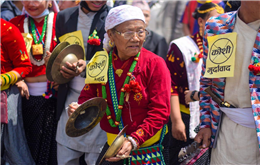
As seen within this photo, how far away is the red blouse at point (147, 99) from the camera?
2717 mm

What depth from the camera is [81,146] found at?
3.78 metres

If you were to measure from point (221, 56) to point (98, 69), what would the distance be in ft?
3.50

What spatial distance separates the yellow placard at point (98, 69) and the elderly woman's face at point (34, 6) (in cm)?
150

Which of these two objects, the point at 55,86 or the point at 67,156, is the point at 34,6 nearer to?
the point at 55,86

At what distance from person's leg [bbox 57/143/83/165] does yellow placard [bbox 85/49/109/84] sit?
1.08m

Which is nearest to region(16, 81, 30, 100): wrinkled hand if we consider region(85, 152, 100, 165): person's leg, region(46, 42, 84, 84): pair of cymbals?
region(46, 42, 84, 84): pair of cymbals

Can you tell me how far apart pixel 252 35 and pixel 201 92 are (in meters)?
0.68

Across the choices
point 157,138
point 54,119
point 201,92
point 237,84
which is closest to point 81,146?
point 54,119

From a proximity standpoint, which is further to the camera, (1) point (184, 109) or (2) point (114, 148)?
(1) point (184, 109)

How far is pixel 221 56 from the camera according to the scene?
2631 millimetres

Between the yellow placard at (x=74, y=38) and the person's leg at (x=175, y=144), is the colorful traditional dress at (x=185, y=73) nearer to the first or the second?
the person's leg at (x=175, y=144)

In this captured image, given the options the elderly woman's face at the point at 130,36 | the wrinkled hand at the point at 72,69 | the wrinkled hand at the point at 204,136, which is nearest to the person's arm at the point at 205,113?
the wrinkled hand at the point at 204,136

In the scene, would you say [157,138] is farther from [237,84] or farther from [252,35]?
[252,35]

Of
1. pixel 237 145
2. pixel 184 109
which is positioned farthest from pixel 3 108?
pixel 237 145
